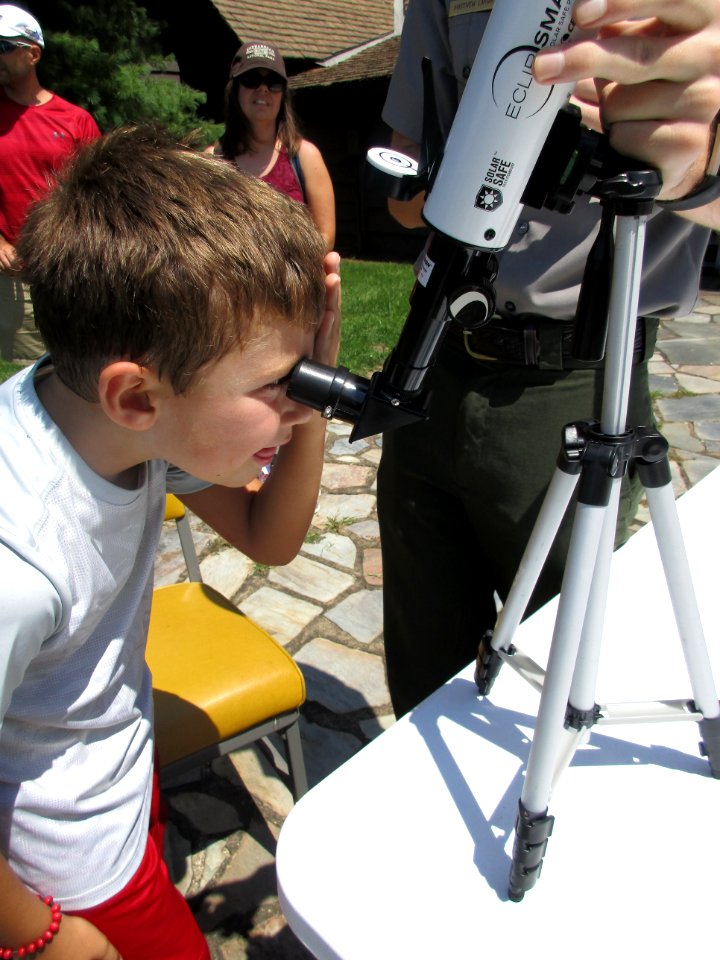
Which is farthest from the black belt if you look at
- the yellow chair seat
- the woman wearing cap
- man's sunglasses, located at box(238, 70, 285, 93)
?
man's sunglasses, located at box(238, 70, 285, 93)

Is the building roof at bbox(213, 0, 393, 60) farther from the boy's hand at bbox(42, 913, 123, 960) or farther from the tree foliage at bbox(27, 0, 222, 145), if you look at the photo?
the boy's hand at bbox(42, 913, 123, 960)

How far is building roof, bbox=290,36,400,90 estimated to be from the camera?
12.0 metres

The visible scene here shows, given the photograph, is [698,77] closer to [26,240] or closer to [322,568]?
[26,240]

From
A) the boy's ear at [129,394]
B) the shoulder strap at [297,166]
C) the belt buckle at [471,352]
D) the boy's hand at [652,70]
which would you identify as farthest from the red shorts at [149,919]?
the shoulder strap at [297,166]

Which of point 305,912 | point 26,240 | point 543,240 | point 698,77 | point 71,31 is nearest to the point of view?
point 698,77

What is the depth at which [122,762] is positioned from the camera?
1.09 meters

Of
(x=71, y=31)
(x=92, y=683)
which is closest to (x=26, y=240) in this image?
(x=92, y=683)

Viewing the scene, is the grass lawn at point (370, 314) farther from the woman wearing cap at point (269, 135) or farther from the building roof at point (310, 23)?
the building roof at point (310, 23)

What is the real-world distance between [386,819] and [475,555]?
707 mm

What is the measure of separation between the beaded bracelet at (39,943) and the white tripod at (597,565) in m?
0.60

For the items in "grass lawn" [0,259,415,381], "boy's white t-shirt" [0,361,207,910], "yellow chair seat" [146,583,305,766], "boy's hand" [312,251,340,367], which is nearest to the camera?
"boy's white t-shirt" [0,361,207,910]

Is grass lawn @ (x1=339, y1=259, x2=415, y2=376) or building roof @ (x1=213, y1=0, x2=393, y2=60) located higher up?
building roof @ (x1=213, y1=0, x2=393, y2=60)

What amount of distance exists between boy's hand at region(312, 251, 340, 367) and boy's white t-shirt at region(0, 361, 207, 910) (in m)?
0.32

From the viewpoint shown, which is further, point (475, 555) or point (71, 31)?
point (71, 31)
